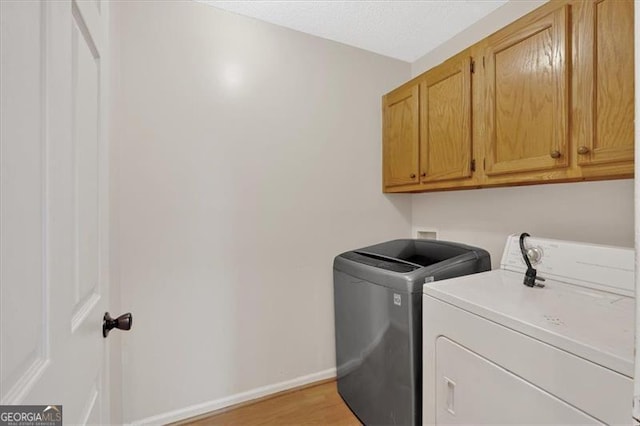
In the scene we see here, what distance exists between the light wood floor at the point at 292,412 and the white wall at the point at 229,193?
0.30ft

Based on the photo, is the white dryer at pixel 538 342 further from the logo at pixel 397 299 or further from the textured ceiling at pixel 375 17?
the textured ceiling at pixel 375 17

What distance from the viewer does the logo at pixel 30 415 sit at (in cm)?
34

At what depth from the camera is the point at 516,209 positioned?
5.33ft

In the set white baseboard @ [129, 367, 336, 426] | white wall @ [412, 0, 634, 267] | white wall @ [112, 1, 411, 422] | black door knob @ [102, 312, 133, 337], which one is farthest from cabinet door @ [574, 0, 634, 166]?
white baseboard @ [129, 367, 336, 426]

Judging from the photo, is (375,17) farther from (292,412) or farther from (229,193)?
(292,412)

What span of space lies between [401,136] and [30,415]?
2.07m

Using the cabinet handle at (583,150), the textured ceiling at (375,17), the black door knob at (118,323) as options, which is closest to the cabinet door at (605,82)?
the cabinet handle at (583,150)

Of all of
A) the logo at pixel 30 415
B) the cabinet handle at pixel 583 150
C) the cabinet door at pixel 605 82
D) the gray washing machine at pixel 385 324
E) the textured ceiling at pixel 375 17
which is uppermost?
the textured ceiling at pixel 375 17

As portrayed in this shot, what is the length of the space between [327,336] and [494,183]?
1.45 meters

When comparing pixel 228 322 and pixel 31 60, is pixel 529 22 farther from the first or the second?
pixel 228 322

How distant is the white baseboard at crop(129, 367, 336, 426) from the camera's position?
156 centimetres

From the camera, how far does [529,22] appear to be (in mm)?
1242

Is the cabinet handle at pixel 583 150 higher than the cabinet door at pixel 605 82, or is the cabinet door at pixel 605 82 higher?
the cabinet door at pixel 605 82

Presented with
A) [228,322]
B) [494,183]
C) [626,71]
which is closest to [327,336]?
[228,322]
